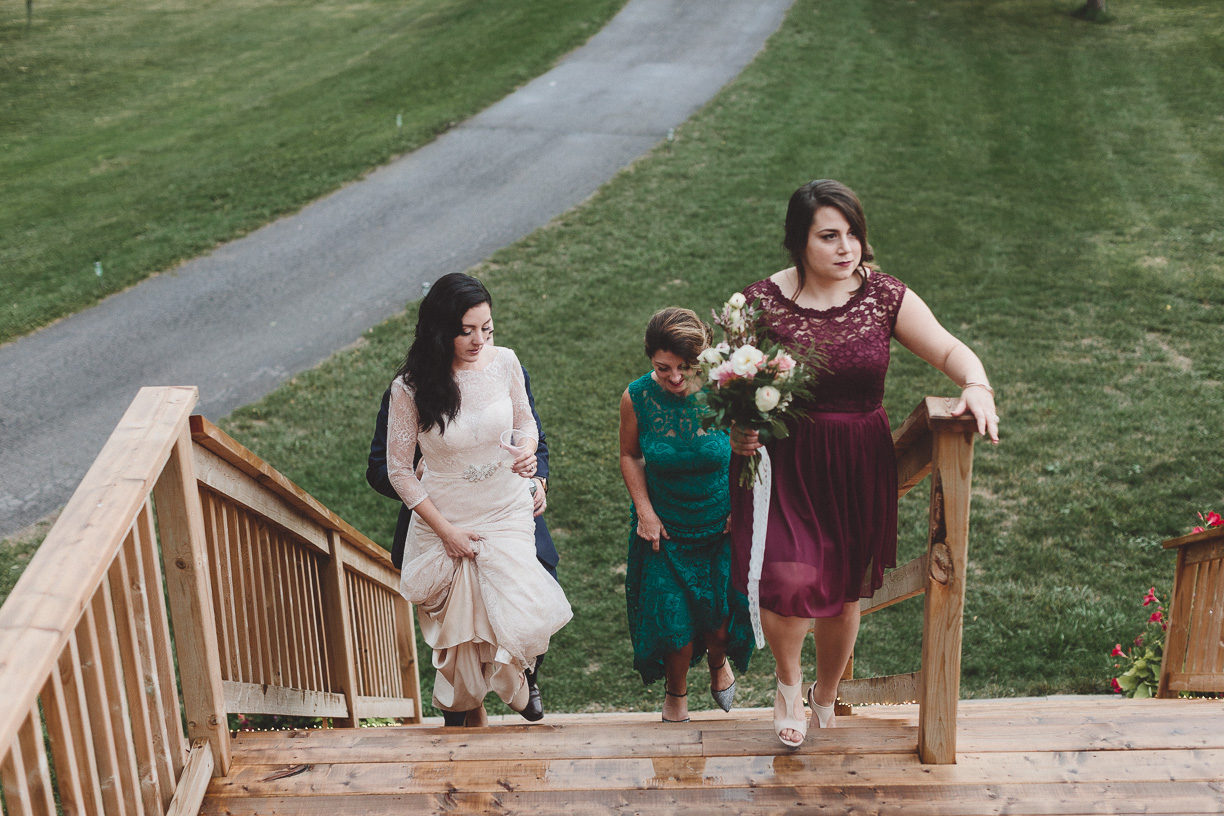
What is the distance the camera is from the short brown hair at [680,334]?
11.6 ft

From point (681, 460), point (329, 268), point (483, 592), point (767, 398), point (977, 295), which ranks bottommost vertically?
point (977, 295)

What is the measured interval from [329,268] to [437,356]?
26.8ft

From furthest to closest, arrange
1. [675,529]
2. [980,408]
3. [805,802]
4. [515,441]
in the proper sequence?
1. [675,529]
2. [515,441]
3. [805,802]
4. [980,408]

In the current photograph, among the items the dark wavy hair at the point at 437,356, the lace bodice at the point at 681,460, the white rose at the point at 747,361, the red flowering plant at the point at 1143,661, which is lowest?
the red flowering plant at the point at 1143,661

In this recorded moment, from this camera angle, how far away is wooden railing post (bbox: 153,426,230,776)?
2.77 m

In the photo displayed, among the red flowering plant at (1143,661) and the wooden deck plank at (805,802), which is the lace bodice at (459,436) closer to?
the wooden deck plank at (805,802)

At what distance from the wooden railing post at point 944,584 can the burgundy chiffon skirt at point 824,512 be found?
0.34 meters

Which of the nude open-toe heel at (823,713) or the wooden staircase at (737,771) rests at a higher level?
the wooden staircase at (737,771)

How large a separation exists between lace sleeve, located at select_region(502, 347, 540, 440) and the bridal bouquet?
97 centimetres

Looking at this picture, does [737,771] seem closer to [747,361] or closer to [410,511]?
[747,361]

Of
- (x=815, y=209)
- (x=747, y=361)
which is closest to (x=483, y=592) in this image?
(x=747, y=361)

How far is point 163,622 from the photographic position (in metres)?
2.68

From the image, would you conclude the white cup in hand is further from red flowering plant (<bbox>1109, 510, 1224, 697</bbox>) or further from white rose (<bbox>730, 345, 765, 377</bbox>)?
red flowering plant (<bbox>1109, 510, 1224, 697</bbox>)

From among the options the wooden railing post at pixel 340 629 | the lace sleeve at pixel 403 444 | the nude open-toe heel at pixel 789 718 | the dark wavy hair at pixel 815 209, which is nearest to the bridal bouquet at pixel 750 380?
the dark wavy hair at pixel 815 209
